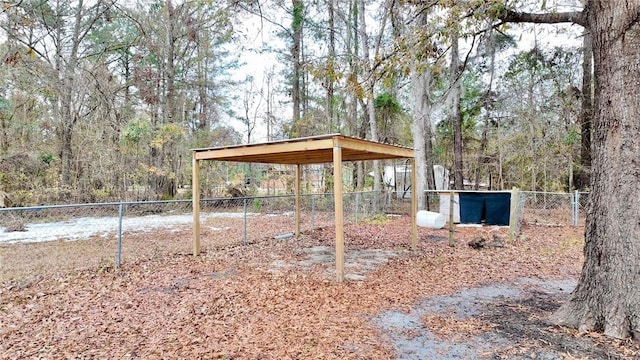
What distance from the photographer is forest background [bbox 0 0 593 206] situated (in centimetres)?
1082

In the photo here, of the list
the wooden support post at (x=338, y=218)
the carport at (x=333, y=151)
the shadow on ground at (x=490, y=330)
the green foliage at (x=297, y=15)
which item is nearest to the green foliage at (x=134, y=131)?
the carport at (x=333, y=151)

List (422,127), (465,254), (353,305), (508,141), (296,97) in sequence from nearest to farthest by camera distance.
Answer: (353,305) < (465,254) < (422,127) < (508,141) < (296,97)

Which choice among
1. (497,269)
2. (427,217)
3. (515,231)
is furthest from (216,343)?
(427,217)

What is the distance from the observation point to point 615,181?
3018 millimetres

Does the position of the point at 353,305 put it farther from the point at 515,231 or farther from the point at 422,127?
the point at 422,127

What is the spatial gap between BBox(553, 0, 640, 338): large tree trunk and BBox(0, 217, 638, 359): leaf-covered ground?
296 mm

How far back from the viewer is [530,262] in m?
5.97

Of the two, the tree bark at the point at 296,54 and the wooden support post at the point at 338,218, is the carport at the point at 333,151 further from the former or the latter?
the tree bark at the point at 296,54

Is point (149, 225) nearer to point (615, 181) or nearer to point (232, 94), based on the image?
point (615, 181)

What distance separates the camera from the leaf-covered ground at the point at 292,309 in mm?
2838

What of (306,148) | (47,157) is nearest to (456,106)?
(306,148)

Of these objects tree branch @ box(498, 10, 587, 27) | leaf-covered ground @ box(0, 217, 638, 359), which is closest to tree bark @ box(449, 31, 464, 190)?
leaf-covered ground @ box(0, 217, 638, 359)

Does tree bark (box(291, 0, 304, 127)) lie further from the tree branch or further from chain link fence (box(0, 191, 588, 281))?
the tree branch

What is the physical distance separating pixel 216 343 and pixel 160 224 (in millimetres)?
8062
